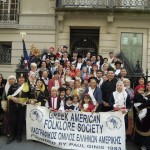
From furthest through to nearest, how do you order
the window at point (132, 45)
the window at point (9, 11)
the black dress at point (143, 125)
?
the window at point (9, 11)
the window at point (132, 45)
the black dress at point (143, 125)

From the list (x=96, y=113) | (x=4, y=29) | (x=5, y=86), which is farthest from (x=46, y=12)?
(x=96, y=113)

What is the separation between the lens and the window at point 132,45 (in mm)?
20263

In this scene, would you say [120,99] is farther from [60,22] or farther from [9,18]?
[9,18]

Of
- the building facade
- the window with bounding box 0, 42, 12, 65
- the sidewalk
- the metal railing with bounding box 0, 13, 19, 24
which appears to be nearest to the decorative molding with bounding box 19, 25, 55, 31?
the building facade

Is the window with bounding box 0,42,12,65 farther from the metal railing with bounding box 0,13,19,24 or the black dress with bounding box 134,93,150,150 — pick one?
the black dress with bounding box 134,93,150,150

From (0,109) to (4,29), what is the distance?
11310mm

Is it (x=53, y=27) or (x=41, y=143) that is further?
(x=53, y=27)

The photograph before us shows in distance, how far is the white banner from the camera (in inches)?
359

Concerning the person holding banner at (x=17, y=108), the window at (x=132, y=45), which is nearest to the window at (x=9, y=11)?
the window at (x=132, y=45)

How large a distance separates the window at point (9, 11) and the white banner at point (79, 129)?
488 inches

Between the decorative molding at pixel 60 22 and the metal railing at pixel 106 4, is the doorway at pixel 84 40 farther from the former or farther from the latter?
the metal railing at pixel 106 4

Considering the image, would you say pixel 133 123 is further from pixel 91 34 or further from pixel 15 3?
pixel 15 3

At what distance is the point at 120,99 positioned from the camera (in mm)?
9477

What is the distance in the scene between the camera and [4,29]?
20.9m
